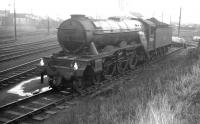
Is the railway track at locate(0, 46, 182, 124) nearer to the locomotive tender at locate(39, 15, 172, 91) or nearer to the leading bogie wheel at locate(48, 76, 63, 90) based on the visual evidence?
the leading bogie wheel at locate(48, 76, 63, 90)

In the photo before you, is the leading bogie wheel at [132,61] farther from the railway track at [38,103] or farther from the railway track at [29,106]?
A: the railway track at [29,106]

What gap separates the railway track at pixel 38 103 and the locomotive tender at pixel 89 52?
0.42 meters

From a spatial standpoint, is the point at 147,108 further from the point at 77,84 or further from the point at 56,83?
the point at 56,83

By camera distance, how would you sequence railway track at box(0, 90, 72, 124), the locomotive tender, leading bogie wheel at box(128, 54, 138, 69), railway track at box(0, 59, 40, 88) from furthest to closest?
leading bogie wheel at box(128, 54, 138, 69) → railway track at box(0, 59, 40, 88) → the locomotive tender → railway track at box(0, 90, 72, 124)

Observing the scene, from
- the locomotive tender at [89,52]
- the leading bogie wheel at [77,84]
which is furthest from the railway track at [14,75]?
the leading bogie wheel at [77,84]

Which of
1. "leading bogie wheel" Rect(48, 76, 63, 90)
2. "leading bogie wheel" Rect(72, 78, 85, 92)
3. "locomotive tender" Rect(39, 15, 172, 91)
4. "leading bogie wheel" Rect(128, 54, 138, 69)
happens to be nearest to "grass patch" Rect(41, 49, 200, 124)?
"leading bogie wheel" Rect(72, 78, 85, 92)

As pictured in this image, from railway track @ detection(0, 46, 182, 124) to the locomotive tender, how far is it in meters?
0.42

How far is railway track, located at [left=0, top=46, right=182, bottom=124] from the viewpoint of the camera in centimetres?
774

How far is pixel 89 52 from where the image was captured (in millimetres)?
11141

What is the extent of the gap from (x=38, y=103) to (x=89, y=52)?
3.38m

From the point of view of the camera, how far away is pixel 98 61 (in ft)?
34.5

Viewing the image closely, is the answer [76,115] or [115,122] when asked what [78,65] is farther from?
[115,122]

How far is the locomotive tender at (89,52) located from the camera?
33.5 ft

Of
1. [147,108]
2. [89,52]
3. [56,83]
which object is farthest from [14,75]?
[147,108]
